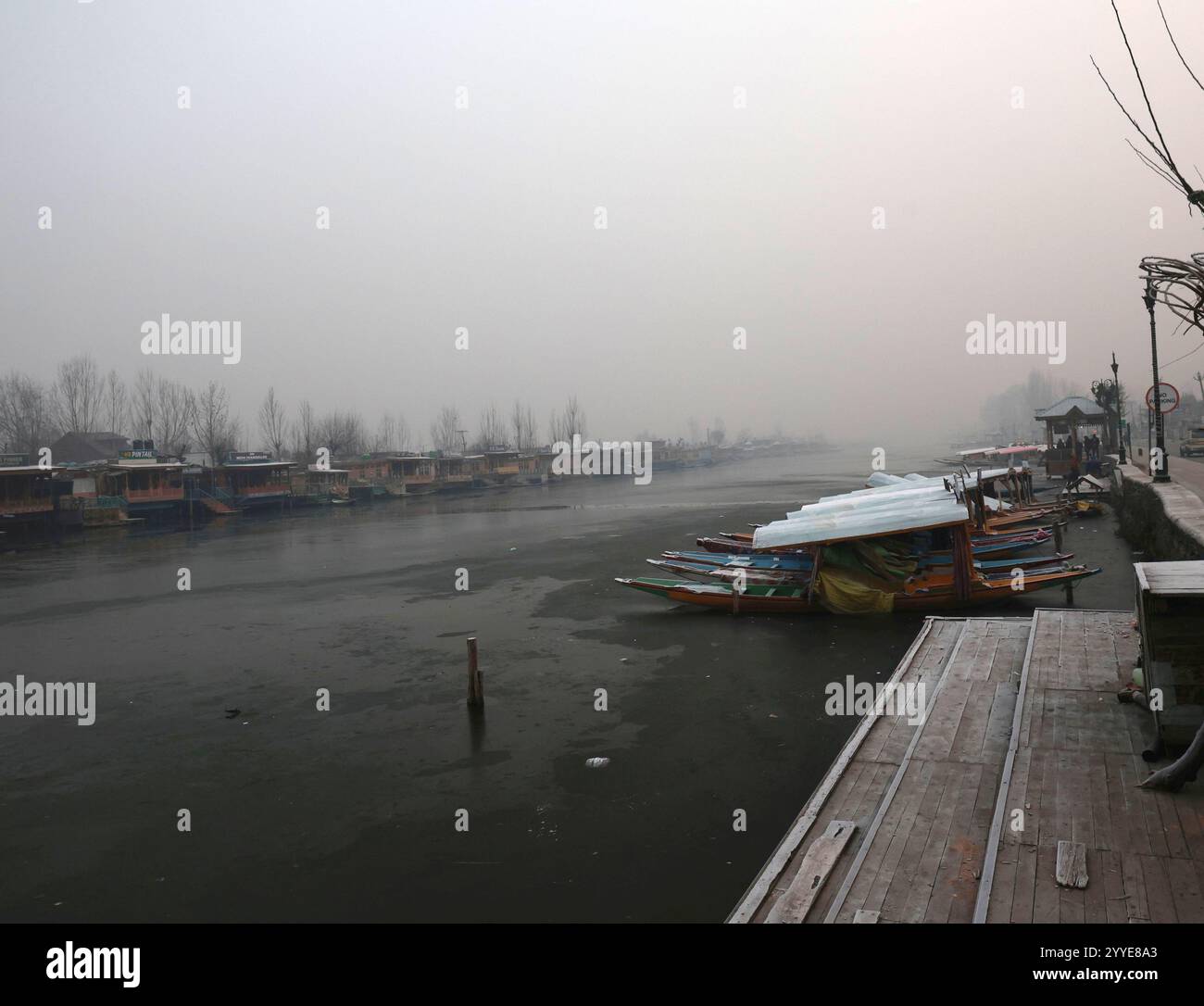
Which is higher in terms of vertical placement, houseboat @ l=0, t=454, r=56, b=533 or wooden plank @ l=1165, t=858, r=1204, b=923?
houseboat @ l=0, t=454, r=56, b=533

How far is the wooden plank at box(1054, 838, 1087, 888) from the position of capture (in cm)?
421

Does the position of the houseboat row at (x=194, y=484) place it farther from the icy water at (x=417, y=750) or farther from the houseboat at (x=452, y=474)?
the icy water at (x=417, y=750)

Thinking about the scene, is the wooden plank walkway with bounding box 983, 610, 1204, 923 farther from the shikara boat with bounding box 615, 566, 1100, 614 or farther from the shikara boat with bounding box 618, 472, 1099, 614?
the shikara boat with bounding box 615, 566, 1100, 614

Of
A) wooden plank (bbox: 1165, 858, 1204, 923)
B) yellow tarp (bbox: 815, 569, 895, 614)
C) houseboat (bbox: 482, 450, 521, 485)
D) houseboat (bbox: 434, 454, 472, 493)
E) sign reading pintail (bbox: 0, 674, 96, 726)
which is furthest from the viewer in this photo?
houseboat (bbox: 482, 450, 521, 485)

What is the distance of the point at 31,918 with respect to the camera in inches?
288

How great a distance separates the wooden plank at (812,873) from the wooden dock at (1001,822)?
0.4 inches

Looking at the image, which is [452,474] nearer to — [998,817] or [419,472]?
[419,472]

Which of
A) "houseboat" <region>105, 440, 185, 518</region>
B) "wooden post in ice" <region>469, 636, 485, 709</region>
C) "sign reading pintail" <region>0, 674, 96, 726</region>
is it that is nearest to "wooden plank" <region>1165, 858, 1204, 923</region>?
"wooden post in ice" <region>469, 636, 485, 709</region>

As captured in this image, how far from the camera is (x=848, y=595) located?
1741 cm

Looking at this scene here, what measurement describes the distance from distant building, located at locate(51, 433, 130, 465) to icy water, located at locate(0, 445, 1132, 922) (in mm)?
55730

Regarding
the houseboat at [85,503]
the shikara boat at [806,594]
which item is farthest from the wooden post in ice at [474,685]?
the houseboat at [85,503]

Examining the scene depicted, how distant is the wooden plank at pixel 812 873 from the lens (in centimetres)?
439
